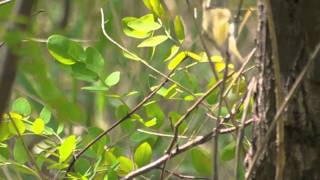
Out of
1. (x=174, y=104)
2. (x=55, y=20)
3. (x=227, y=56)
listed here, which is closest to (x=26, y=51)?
(x=227, y=56)

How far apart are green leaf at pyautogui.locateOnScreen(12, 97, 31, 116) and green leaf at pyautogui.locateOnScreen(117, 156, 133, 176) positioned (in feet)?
0.49

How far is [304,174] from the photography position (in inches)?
26.2

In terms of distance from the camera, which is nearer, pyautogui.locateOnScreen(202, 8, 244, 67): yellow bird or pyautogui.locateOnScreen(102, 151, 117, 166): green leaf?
pyautogui.locateOnScreen(202, 8, 244, 67): yellow bird

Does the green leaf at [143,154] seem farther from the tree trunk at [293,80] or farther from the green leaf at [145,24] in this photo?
the tree trunk at [293,80]

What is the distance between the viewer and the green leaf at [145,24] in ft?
2.95

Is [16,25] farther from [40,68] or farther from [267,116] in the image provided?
[267,116]

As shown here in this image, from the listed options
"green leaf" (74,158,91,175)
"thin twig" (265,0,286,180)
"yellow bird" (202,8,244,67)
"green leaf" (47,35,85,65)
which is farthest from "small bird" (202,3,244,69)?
"green leaf" (74,158,91,175)

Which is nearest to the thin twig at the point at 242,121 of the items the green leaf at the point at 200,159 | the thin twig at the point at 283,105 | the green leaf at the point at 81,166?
the thin twig at the point at 283,105

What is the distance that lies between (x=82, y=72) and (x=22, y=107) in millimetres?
115

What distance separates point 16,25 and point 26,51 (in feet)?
0.05

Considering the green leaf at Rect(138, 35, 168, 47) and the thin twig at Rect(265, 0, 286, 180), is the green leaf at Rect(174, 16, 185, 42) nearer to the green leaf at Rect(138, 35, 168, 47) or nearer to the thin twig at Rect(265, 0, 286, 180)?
the green leaf at Rect(138, 35, 168, 47)

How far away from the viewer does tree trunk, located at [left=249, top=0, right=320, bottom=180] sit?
0.65m

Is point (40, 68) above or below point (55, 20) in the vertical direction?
above

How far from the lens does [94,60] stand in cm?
90
